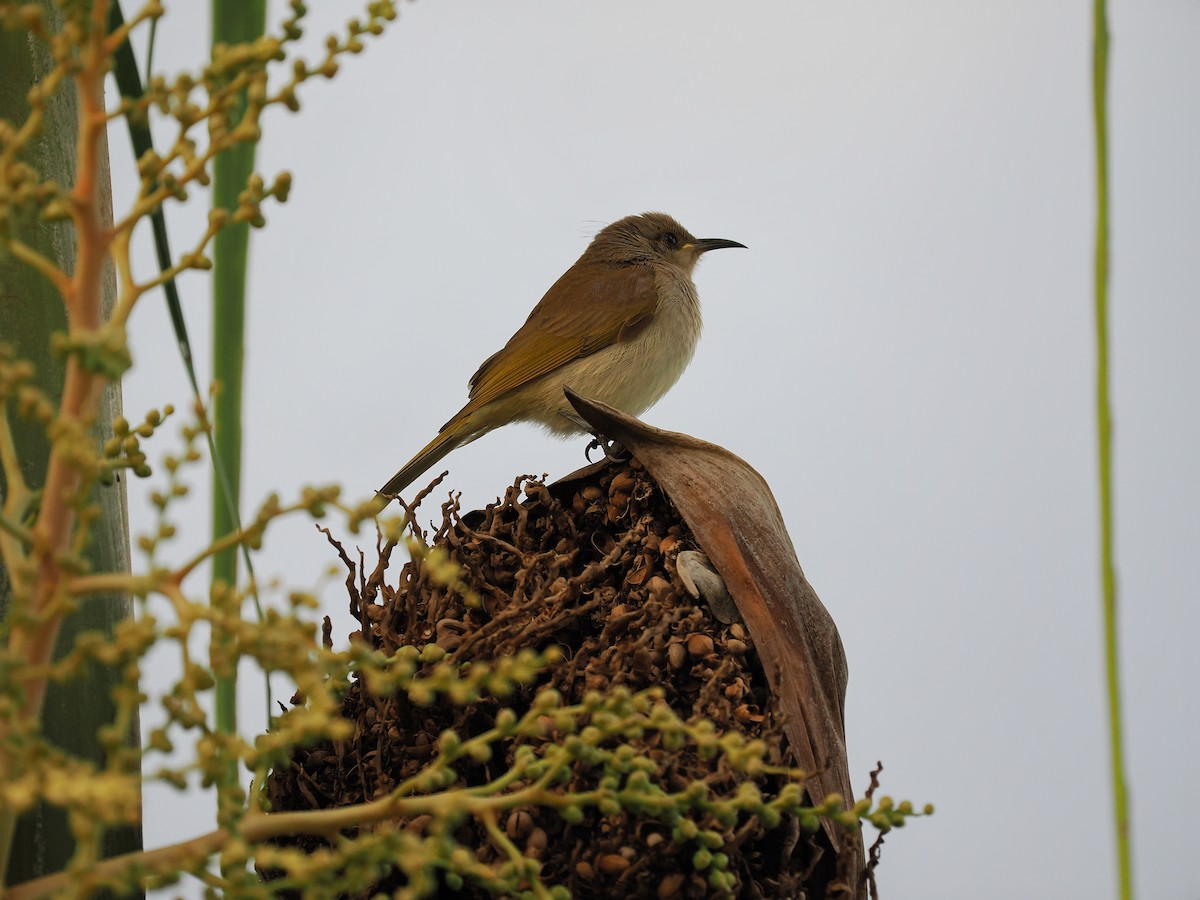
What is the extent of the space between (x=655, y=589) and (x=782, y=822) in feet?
0.80

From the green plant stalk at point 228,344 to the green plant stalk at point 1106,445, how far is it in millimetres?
745

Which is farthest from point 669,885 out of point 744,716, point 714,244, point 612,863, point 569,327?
point 714,244

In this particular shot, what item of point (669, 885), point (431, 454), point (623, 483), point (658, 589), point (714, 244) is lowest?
point (669, 885)

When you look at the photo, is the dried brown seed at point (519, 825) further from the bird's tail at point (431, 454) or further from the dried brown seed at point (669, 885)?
the bird's tail at point (431, 454)

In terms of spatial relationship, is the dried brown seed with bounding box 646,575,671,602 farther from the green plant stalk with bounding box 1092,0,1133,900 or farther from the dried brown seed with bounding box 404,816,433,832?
the green plant stalk with bounding box 1092,0,1133,900

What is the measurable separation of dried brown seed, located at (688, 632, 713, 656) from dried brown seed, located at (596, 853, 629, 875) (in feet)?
0.73

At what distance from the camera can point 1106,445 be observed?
60 cm

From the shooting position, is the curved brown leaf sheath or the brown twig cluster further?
the curved brown leaf sheath

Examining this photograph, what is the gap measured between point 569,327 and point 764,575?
1.26 m

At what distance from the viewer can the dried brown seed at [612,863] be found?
93 centimetres

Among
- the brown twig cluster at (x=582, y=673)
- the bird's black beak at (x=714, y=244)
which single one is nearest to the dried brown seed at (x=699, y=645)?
the brown twig cluster at (x=582, y=673)

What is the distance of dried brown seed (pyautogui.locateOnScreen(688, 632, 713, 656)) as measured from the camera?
110 centimetres

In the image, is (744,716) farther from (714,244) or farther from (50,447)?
(714,244)

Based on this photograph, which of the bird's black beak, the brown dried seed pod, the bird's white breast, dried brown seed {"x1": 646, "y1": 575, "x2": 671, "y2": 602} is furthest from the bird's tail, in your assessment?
dried brown seed {"x1": 646, "y1": 575, "x2": 671, "y2": 602}
